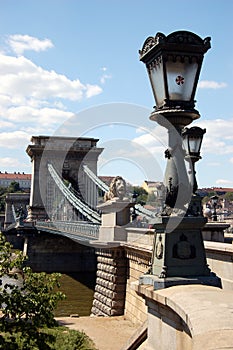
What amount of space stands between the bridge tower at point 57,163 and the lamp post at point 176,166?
42.8 m

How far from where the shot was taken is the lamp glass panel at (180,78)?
2719 millimetres

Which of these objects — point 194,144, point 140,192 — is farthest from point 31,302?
point 140,192

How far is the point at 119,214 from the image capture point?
1489cm

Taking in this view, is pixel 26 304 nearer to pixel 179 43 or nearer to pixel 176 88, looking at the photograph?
pixel 176 88

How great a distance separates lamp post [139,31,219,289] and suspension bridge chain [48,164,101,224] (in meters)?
22.8

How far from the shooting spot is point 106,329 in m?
12.8

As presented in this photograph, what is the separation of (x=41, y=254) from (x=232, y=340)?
3691cm

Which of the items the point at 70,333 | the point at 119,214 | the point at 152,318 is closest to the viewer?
the point at 152,318

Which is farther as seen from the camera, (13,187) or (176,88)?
(13,187)

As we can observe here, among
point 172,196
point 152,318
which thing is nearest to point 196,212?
point 172,196

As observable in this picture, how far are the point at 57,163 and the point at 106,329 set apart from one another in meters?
35.0

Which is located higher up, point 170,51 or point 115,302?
point 170,51

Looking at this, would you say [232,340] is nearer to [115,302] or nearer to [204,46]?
[204,46]

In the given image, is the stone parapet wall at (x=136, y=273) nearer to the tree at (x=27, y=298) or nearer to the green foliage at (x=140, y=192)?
the tree at (x=27, y=298)
